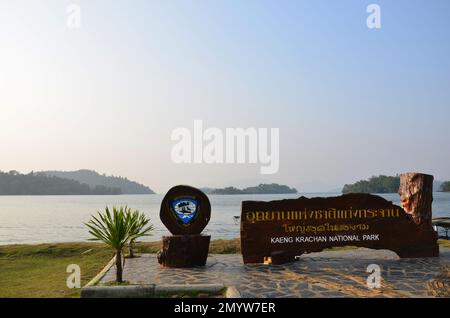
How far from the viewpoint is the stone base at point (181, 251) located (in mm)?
10680

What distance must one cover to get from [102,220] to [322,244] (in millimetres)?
5728

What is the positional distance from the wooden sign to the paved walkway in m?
0.42

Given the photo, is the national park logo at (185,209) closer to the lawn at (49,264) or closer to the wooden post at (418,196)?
the lawn at (49,264)

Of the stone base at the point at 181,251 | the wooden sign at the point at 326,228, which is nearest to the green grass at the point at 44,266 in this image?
the stone base at the point at 181,251

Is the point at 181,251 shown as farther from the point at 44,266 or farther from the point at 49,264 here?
the point at 49,264

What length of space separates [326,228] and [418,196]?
113 inches

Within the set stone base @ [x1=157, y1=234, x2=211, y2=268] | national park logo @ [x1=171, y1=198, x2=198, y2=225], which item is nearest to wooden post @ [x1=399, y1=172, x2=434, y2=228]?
stone base @ [x1=157, y1=234, x2=211, y2=268]

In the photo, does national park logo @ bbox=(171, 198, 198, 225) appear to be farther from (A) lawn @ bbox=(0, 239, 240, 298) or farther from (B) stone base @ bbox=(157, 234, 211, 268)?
(A) lawn @ bbox=(0, 239, 240, 298)

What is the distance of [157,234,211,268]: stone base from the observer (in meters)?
10.7

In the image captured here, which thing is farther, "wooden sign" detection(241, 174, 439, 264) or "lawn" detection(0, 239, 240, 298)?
"wooden sign" detection(241, 174, 439, 264)

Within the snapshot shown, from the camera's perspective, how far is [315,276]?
9.12 metres

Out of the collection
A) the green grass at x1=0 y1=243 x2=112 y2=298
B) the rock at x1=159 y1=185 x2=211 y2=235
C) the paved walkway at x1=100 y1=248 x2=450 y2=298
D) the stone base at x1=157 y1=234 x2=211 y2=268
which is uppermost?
the rock at x1=159 y1=185 x2=211 y2=235

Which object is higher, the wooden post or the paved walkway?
the wooden post
